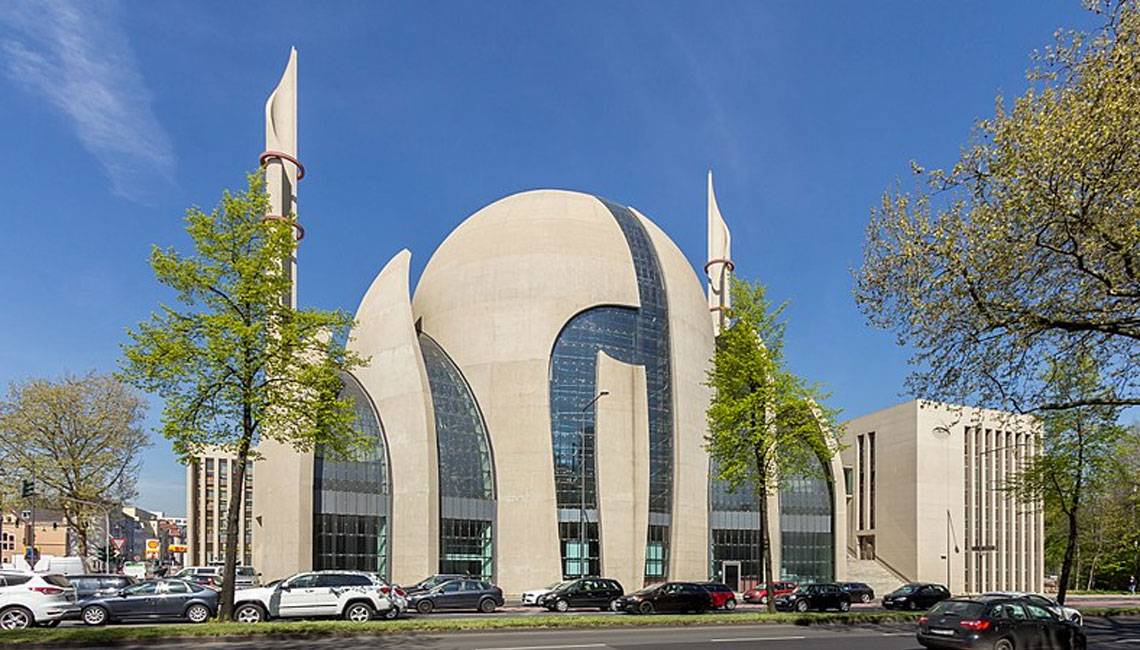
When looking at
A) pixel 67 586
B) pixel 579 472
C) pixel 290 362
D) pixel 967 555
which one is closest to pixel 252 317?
pixel 290 362

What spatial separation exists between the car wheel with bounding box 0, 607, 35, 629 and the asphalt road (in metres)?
6.70

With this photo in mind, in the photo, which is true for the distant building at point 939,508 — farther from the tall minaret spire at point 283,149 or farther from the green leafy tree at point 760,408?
the tall minaret spire at point 283,149

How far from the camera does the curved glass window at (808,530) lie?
52750 millimetres

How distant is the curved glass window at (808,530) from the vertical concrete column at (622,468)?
11.2 meters

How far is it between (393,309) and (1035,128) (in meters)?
37.1

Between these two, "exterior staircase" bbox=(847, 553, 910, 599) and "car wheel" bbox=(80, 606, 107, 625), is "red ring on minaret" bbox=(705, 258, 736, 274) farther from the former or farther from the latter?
"car wheel" bbox=(80, 606, 107, 625)

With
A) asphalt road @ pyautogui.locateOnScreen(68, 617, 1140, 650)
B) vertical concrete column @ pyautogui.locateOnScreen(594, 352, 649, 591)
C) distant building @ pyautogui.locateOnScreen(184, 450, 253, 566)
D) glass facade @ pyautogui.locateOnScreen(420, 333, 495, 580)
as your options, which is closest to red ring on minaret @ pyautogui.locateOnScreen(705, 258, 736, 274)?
vertical concrete column @ pyautogui.locateOnScreen(594, 352, 649, 591)

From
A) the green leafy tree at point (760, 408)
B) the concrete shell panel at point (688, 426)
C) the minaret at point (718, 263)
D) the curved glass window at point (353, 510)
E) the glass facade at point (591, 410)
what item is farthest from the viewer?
the minaret at point (718, 263)

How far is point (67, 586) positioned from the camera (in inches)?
945

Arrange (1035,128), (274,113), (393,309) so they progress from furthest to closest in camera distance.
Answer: (393,309) < (274,113) < (1035,128)

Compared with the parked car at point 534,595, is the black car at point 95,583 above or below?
above

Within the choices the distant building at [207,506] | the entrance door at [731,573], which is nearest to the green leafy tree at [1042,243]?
the entrance door at [731,573]

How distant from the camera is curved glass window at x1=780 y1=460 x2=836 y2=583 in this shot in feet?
173

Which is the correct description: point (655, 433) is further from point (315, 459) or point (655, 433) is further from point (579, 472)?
point (315, 459)
